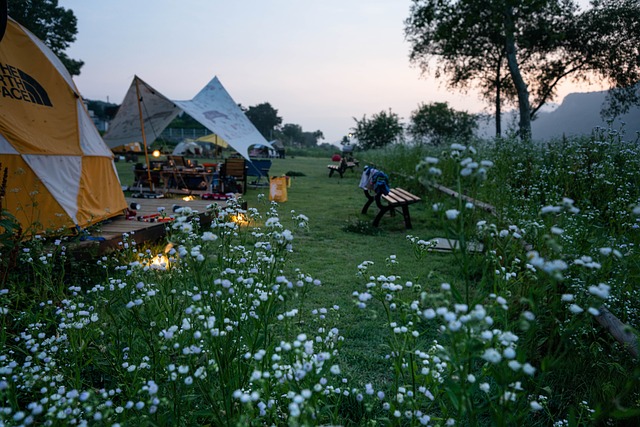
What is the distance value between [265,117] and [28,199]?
5069 inches

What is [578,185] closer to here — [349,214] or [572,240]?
[572,240]

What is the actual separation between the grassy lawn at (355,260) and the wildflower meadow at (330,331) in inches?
1.9

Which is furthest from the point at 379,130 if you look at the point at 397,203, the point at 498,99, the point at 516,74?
the point at 397,203

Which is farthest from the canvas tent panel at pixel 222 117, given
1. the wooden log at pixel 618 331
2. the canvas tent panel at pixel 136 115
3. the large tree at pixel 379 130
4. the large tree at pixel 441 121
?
the large tree at pixel 441 121

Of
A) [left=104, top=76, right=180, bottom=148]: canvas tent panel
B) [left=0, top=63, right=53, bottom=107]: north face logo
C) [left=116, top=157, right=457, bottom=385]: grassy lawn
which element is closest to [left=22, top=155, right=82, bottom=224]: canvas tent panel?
[left=0, top=63, right=53, bottom=107]: north face logo

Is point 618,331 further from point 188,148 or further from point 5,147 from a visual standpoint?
point 188,148

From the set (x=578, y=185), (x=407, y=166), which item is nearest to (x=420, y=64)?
(x=407, y=166)

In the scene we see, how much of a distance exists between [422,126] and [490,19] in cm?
4066

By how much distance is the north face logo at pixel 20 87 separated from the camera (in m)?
5.05

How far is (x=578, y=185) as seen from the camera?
5.94m

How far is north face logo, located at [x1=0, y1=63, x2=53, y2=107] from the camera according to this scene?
5.05 m

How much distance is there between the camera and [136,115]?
40.3 ft

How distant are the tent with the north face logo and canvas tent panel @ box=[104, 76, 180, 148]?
221 inches

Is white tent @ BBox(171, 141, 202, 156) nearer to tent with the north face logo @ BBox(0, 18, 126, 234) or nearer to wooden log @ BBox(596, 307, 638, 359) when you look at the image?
tent with the north face logo @ BBox(0, 18, 126, 234)
